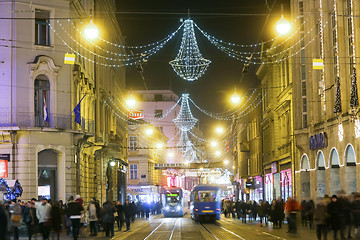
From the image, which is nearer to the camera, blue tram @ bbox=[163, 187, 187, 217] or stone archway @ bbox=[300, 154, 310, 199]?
stone archway @ bbox=[300, 154, 310, 199]

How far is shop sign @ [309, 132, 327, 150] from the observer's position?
134ft

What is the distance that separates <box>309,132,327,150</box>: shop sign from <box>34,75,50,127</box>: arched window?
16.6 metres

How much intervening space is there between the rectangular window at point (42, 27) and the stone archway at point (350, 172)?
18237 mm

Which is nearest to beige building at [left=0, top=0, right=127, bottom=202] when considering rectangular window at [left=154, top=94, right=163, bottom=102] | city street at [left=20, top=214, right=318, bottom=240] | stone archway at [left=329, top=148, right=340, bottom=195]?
city street at [left=20, top=214, right=318, bottom=240]

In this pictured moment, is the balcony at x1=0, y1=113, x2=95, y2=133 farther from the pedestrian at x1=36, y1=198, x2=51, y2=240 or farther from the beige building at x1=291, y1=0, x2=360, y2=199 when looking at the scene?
the beige building at x1=291, y1=0, x2=360, y2=199

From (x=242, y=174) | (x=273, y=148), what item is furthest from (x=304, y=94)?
(x=242, y=174)

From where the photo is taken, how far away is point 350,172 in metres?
36.5

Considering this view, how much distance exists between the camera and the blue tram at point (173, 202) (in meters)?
67.8

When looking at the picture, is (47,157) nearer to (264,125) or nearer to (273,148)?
(273,148)

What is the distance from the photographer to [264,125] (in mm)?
66375

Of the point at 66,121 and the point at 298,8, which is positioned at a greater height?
the point at 298,8

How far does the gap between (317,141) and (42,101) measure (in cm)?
1733

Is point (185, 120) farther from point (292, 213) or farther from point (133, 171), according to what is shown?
point (292, 213)

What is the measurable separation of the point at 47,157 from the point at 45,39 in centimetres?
687
